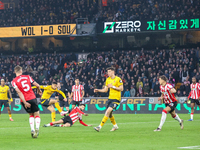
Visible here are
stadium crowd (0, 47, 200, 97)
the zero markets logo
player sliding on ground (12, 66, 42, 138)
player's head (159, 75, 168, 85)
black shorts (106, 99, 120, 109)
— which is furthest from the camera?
the zero markets logo

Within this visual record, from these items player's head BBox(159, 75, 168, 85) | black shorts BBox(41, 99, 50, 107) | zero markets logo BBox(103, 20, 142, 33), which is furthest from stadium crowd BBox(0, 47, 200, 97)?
player's head BBox(159, 75, 168, 85)

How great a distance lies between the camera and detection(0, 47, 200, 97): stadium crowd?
94.7ft

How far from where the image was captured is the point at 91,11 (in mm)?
38969

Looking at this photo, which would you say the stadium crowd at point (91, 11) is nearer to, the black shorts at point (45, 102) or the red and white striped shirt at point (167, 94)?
the black shorts at point (45, 102)

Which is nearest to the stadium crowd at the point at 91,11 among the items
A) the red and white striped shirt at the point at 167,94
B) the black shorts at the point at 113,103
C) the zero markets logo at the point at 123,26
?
the zero markets logo at the point at 123,26

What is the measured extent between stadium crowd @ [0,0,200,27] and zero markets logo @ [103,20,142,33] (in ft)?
1.85

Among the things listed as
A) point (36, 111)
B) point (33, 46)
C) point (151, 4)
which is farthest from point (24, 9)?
point (36, 111)

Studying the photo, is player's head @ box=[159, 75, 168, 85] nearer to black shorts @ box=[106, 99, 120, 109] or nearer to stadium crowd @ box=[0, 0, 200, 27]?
black shorts @ box=[106, 99, 120, 109]

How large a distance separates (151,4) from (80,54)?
9.27 m

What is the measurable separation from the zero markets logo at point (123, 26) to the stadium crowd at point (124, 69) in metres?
2.63

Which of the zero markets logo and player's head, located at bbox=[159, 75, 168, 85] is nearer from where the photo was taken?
player's head, located at bbox=[159, 75, 168, 85]

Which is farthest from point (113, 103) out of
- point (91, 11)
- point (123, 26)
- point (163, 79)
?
point (91, 11)

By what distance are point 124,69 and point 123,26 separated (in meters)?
5.34

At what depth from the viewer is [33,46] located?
43438 mm
